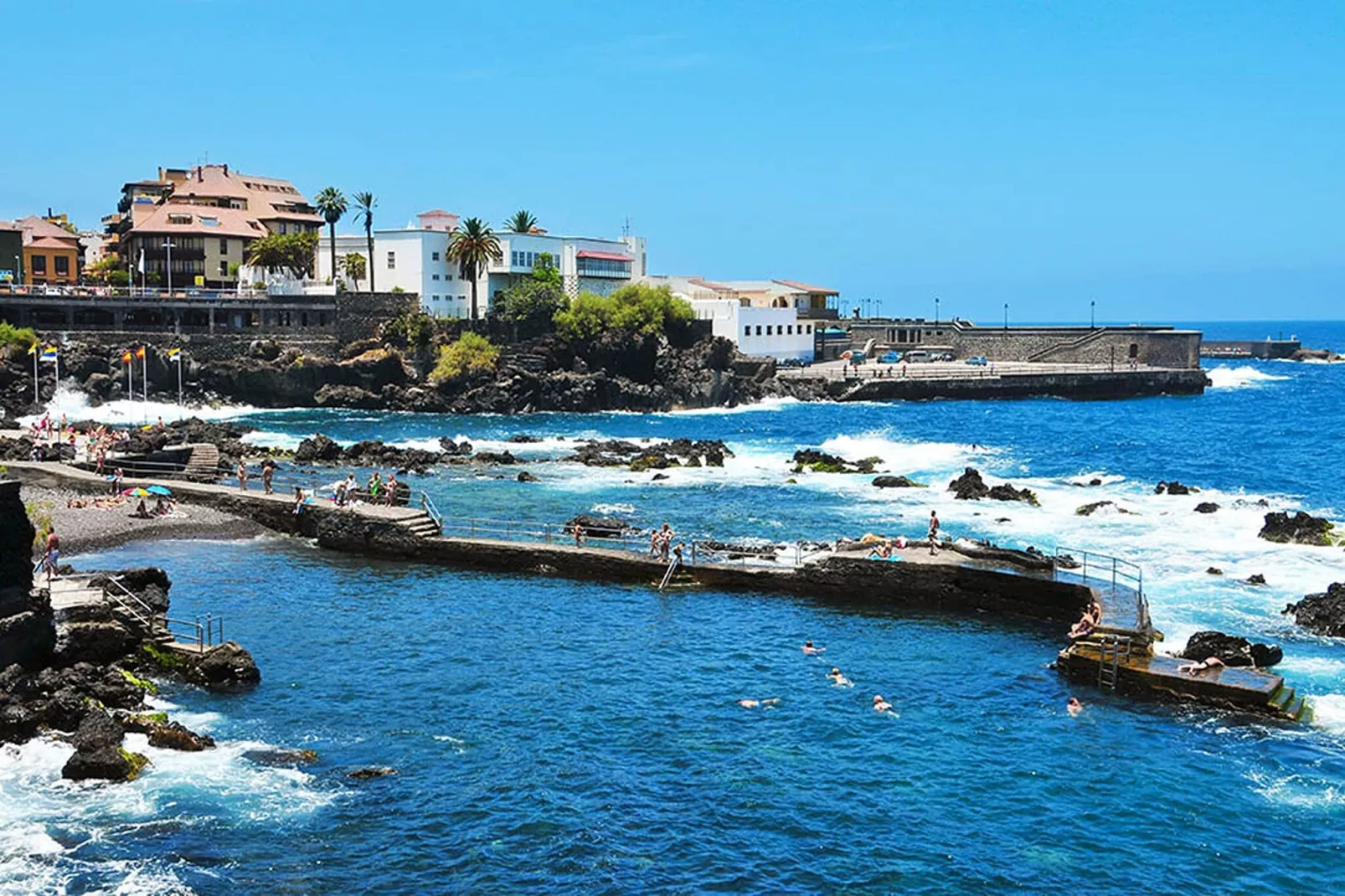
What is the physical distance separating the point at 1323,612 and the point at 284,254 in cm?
10234

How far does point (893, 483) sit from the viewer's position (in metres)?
63.2

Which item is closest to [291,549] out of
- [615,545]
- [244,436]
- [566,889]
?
[615,545]

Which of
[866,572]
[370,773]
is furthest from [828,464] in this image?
[370,773]

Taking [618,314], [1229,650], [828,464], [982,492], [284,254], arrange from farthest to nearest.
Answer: [284,254], [618,314], [828,464], [982,492], [1229,650]

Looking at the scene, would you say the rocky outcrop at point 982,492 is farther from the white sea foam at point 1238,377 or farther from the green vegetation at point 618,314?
the white sea foam at point 1238,377

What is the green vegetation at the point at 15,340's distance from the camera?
305 ft

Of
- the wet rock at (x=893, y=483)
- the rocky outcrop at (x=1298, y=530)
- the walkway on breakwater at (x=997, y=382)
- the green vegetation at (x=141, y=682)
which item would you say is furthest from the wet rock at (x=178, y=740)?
the walkway on breakwater at (x=997, y=382)

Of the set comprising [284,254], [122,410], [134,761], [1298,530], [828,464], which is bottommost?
[134,761]

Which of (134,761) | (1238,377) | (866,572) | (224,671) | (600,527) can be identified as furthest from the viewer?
(1238,377)

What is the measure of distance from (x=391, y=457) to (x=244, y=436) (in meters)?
15.9

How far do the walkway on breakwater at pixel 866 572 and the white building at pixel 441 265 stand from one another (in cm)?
6953

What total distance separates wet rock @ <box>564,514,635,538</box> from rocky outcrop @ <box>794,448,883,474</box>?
23069 millimetres

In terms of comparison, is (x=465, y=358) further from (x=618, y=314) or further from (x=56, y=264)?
(x=56, y=264)

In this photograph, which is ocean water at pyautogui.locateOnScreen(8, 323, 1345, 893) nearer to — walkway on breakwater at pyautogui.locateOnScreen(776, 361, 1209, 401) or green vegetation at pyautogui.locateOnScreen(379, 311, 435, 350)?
green vegetation at pyautogui.locateOnScreen(379, 311, 435, 350)
